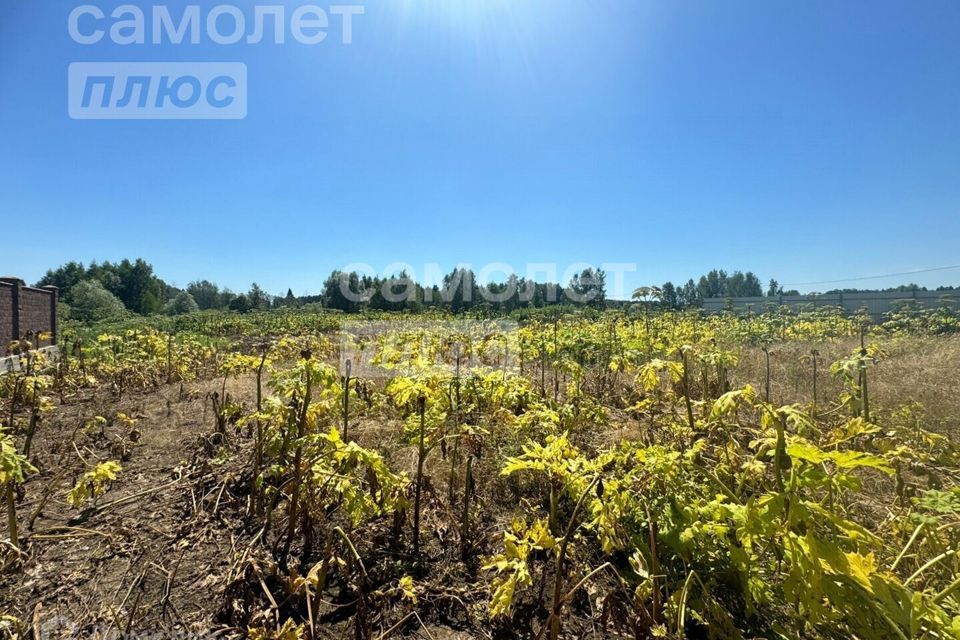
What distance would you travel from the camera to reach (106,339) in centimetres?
721

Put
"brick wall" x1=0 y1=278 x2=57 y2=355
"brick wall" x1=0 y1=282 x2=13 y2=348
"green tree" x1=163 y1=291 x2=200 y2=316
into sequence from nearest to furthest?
1. "brick wall" x1=0 y1=282 x2=13 y2=348
2. "brick wall" x1=0 y1=278 x2=57 y2=355
3. "green tree" x1=163 y1=291 x2=200 y2=316

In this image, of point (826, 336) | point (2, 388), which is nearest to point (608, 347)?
point (826, 336)

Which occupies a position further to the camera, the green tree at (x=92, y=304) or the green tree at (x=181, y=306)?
the green tree at (x=181, y=306)

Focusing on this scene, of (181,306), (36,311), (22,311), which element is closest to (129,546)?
(22,311)

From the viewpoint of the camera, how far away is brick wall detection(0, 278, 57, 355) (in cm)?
1104

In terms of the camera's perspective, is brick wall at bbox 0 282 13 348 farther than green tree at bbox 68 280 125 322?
Answer: No

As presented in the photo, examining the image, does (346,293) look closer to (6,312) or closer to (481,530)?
(6,312)

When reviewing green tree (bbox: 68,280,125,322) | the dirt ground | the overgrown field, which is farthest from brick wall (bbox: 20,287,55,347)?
green tree (bbox: 68,280,125,322)

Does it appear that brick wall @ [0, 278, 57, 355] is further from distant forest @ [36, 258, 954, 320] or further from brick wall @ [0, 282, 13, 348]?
distant forest @ [36, 258, 954, 320]

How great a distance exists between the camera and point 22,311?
11695mm

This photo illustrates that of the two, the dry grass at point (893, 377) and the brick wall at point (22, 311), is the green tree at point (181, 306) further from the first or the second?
the dry grass at point (893, 377)

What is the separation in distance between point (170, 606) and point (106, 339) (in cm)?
798

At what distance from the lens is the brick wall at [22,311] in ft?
36.2

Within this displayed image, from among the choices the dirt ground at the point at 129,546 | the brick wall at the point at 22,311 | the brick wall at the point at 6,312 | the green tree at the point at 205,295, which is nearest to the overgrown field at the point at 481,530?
the dirt ground at the point at 129,546
